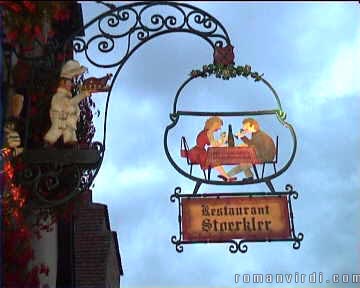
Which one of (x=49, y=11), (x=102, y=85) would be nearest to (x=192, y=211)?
(x=102, y=85)

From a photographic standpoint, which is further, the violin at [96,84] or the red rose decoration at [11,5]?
the violin at [96,84]

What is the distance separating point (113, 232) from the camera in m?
18.1

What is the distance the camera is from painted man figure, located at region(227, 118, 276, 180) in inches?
271

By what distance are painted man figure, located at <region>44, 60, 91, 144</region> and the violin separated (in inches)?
4.6

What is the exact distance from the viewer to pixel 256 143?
7094mm

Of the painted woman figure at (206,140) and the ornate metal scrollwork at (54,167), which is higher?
the painted woman figure at (206,140)

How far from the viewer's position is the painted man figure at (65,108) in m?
6.82

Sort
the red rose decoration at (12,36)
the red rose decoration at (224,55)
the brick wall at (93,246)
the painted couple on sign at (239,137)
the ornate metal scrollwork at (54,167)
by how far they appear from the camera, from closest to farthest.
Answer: the ornate metal scrollwork at (54,167) → the red rose decoration at (12,36) → the painted couple on sign at (239,137) → the red rose decoration at (224,55) → the brick wall at (93,246)

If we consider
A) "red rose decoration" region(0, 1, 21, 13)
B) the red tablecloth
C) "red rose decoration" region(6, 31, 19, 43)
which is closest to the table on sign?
the red tablecloth

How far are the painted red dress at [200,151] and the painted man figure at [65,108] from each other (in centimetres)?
97

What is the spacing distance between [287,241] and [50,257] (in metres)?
2.81

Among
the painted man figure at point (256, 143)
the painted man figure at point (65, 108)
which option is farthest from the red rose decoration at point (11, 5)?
the painted man figure at point (256, 143)

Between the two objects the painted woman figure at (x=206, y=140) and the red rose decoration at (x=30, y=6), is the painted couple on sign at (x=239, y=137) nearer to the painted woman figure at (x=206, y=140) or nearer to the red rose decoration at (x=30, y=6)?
the painted woman figure at (x=206, y=140)

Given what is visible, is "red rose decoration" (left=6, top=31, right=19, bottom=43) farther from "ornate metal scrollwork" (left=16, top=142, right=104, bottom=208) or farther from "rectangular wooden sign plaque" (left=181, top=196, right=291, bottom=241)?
"rectangular wooden sign plaque" (left=181, top=196, right=291, bottom=241)
